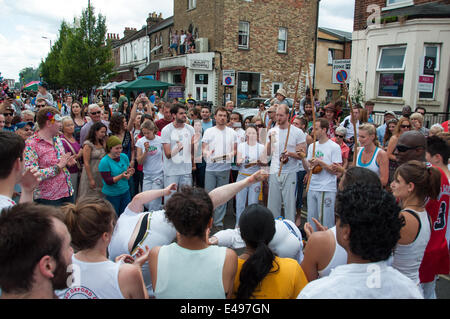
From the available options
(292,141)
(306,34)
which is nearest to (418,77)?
(292,141)

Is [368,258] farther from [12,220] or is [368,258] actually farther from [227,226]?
[227,226]

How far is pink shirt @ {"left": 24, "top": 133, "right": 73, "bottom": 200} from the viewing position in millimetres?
3877

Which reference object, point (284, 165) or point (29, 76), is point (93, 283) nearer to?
point (284, 165)

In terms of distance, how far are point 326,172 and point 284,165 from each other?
0.73 metres

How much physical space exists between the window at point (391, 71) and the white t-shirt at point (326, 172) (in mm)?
8749

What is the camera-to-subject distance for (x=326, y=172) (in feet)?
15.8

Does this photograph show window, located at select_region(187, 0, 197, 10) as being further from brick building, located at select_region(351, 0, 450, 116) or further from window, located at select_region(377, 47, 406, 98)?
window, located at select_region(377, 47, 406, 98)

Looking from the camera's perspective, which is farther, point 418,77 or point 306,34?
point 306,34

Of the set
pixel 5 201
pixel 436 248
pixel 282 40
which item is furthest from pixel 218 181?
pixel 282 40

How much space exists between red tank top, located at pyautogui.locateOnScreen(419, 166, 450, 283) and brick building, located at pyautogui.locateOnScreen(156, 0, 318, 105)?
1955 centimetres

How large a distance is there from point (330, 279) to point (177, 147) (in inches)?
173

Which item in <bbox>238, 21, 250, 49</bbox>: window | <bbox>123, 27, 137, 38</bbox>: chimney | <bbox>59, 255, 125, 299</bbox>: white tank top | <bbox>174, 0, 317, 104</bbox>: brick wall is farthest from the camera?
<bbox>123, 27, 137, 38</bbox>: chimney

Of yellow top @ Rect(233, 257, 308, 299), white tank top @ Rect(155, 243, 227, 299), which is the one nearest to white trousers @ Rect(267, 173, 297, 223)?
yellow top @ Rect(233, 257, 308, 299)

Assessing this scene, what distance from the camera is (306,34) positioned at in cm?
2388
